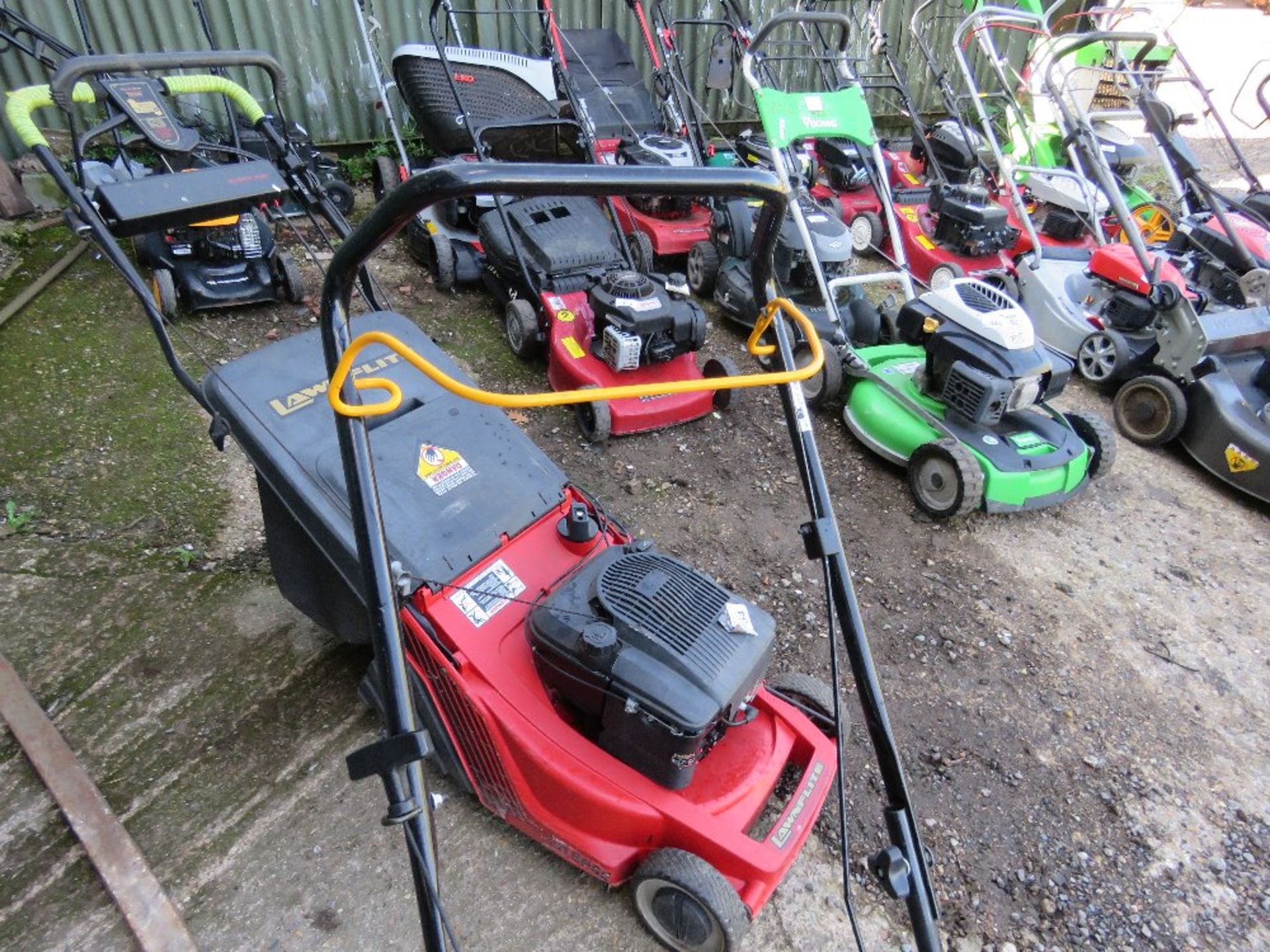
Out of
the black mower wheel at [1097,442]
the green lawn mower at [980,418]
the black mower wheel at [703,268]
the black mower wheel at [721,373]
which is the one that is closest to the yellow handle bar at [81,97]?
the black mower wheel at [721,373]

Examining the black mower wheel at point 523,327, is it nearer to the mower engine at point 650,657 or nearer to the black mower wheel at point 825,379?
the black mower wheel at point 825,379

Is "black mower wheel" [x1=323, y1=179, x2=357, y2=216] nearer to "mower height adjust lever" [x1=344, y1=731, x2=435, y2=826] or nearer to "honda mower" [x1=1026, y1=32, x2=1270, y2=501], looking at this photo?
"honda mower" [x1=1026, y1=32, x2=1270, y2=501]

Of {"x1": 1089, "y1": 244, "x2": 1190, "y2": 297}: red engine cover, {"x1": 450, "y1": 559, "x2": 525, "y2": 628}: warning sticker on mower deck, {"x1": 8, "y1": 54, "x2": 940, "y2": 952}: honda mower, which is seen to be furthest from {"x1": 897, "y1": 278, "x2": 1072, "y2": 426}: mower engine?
{"x1": 450, "y1": 559, "x2": 525, "y2": 628}: warning sticker on mower deck

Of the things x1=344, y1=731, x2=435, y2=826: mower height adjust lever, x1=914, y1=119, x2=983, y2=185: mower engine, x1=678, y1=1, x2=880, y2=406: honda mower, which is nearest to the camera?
x1=344, y1=731, x2=435, y2=826: mower height adjust lever

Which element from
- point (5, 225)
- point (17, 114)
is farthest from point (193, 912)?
point (5, 225)

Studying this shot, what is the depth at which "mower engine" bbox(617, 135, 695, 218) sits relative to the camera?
170 inches

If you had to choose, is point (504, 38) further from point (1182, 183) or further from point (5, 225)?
point (1182, 183)

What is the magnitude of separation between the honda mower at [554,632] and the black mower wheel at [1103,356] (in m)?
2.74

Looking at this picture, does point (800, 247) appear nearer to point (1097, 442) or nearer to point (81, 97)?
point (1097, 442)

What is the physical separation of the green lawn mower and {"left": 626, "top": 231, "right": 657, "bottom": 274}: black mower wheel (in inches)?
60.2

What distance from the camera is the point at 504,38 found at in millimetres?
5469

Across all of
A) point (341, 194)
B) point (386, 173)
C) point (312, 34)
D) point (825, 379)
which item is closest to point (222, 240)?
point (341, 194)

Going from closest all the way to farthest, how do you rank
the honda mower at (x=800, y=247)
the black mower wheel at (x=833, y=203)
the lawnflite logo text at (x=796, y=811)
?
the lawnflite logo text at (x=796, y=811) → the honda mower at (x=800, y=247) → the black mower wheel at (x=833, y=203)

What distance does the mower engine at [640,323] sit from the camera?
3.00m
